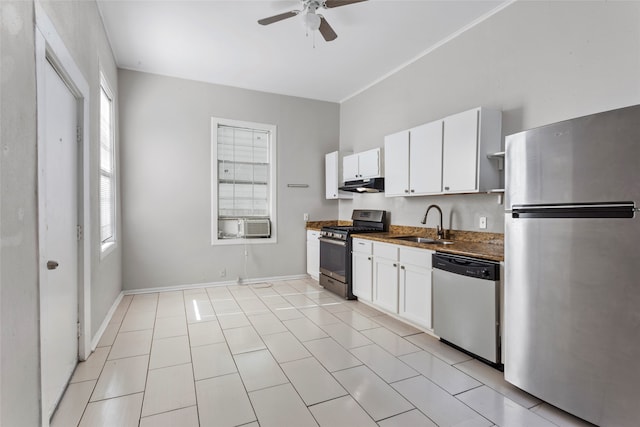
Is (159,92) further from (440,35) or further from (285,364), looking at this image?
(285,364)

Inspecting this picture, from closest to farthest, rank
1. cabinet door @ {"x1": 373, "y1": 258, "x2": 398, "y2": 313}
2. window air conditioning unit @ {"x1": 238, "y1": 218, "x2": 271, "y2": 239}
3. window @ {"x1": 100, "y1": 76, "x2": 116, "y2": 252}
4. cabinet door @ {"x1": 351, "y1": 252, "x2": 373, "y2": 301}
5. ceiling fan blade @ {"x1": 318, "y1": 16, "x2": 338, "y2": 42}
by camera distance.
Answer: ceiling fan blade @ {"x1": 318, "y1": 16, "x2": 338, "y2": 42} < cabinet door @ {"x1": 373, "y1": 258, "x2": 398, "y2": 313} < window @ {"x1": 100, "y1": 76, "x2": 116, "y2": 252} < cabinet door @ {"x1": 351, "y1": 252, "x2": 373, "y2": 301} < window air conditioning unit @ {"x1": 238, "y1": 218, "x2": 271, "y2": 239}

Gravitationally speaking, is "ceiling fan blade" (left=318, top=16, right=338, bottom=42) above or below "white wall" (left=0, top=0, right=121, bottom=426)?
above

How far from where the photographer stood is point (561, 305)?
1.87 m

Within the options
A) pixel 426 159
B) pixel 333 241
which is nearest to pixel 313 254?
pixel 333 241

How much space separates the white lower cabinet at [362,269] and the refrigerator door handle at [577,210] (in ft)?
6.22

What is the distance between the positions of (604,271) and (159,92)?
5089mm

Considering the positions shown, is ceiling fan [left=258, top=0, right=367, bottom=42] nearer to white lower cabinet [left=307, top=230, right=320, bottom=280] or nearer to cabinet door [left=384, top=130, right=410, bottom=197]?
cabinet door [left=384, top=130, right=410, bottom=197]

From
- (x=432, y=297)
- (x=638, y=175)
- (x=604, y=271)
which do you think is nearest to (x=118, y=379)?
(x=432, y=297)

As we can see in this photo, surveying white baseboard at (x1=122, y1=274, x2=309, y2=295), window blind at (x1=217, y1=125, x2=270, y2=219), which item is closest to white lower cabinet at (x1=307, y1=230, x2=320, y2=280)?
white baseboard at (x1=122, y1=274, x2=309, y2=295)

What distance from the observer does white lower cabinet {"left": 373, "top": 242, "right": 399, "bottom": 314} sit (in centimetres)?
335

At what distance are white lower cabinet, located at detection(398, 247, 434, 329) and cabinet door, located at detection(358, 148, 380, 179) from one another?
1.50 m

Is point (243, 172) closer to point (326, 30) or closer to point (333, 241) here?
point (333, 241)

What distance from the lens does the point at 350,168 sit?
16.2ft

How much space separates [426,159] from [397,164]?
47 centimetres
